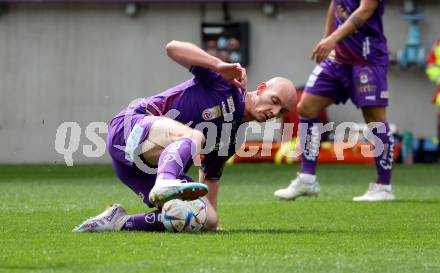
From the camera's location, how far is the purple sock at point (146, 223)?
18.4ft

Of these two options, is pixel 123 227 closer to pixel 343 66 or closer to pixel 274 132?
pixel 343 66

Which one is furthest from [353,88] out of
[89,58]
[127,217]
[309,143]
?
[89,58]

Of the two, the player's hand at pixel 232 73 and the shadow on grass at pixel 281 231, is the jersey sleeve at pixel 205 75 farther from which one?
the shadow on grass at pixel 281 231

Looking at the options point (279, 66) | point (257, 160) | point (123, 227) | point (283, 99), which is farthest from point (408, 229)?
Result: point (279, 66)

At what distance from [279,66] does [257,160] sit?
134 centimetres

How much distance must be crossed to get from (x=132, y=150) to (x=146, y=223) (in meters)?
0.37

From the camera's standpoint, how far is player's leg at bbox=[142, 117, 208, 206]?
4902 millimetres

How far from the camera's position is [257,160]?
13.3 m

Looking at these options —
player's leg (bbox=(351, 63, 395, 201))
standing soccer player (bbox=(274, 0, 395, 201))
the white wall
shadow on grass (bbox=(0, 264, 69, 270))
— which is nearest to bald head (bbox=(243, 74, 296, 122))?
shadow on grass (bbox=(0, 264, 69, 270))

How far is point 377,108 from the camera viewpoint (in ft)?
26.8

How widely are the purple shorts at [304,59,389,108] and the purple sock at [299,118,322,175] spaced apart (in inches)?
8.5

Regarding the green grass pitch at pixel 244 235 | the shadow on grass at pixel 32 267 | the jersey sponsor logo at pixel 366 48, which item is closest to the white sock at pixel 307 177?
the green grass pitch at pixel 244 235

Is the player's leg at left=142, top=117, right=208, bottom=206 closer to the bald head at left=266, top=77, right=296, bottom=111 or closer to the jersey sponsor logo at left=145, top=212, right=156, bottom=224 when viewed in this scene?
the jersey sponsor logo at left=145, top=212, right=156, bottom=224

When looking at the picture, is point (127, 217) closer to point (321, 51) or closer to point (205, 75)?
point (205, 75)
